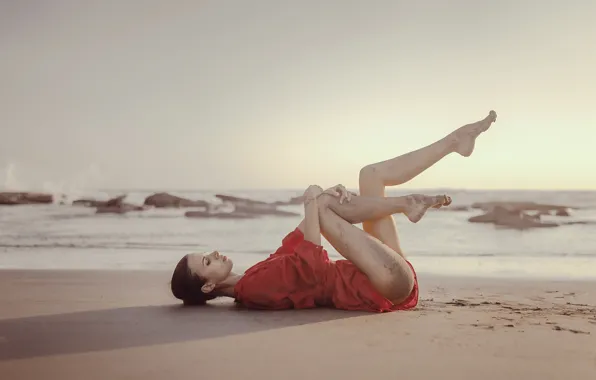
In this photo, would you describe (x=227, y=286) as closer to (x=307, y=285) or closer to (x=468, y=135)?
(x=307, y=285)

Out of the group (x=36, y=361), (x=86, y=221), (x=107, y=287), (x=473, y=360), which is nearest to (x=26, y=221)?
(x=86, y=221)

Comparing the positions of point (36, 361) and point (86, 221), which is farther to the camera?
point (86, 221)

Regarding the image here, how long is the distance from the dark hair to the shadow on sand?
89mm

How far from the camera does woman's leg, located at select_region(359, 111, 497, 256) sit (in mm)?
3834

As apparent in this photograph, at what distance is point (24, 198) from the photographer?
18328mm

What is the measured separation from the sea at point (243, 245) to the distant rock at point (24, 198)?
515 cm

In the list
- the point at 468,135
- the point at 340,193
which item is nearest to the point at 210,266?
the point at 340,193

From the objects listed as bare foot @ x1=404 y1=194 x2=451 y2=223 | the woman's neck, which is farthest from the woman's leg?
the woman's neck

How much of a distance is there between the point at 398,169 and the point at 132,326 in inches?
75.0

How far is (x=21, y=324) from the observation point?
3279 millimetres

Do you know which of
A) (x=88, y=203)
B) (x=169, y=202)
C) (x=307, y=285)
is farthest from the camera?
(x=169, y=202)

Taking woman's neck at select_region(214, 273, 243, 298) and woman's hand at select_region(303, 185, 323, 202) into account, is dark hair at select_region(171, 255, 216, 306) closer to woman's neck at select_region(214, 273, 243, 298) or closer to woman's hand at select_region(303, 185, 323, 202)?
woman's neck at select_region(214, 273, 243, 298)

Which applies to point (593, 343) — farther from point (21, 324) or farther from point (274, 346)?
point (21, 324)

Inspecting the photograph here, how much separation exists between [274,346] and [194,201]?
18.8 meters
